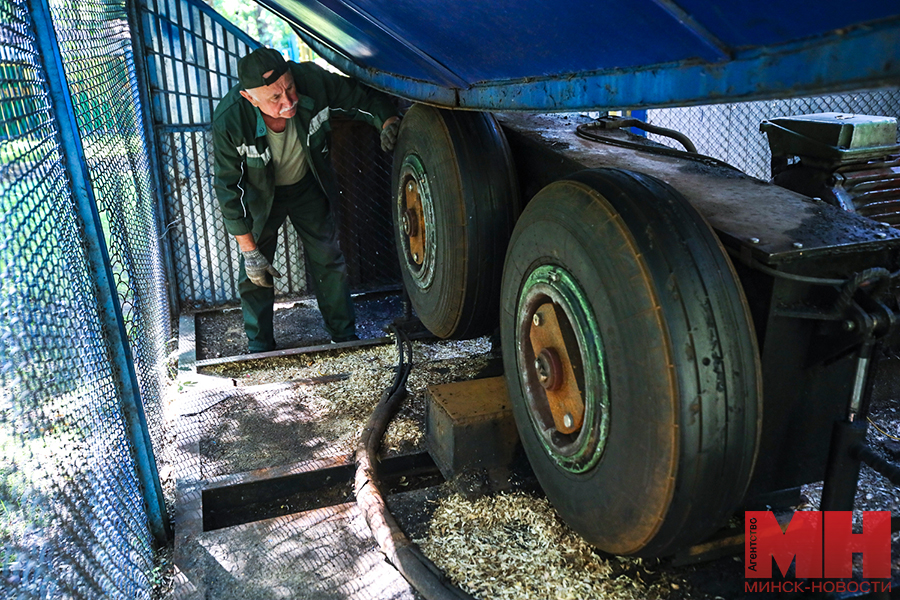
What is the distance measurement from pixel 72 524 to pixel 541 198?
180 cm

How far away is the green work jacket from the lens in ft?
12.6

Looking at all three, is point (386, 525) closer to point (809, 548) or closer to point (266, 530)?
point (266, 530)

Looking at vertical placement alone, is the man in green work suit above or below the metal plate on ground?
above

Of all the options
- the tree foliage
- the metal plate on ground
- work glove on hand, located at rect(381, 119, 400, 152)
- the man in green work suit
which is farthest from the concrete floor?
the tree foliage

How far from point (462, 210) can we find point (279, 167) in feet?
5.54

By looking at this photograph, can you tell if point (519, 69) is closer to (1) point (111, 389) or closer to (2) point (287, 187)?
(1) point (111, 389)

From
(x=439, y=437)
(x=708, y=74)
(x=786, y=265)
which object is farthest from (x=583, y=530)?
(x=708, y=74)

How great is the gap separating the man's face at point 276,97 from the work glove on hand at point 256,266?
880mm

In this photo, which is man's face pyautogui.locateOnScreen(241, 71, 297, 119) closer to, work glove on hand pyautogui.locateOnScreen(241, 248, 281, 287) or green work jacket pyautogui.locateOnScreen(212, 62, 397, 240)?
green work jacket pyautogui.locateOnScreen(212, 62, 397, 240)

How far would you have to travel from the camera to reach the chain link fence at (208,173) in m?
4.89

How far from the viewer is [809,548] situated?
230cm

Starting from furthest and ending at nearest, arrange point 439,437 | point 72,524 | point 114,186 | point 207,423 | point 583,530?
point 207,423 < point 114,186 < point 439,437 < point 583,530 < point 72,524

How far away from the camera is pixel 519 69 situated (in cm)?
235

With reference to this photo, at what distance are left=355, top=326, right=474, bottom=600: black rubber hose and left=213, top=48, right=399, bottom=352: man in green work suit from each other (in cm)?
140
